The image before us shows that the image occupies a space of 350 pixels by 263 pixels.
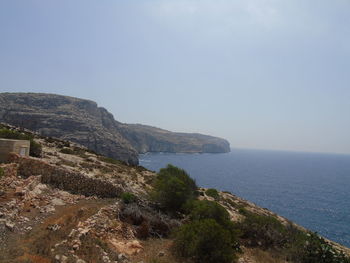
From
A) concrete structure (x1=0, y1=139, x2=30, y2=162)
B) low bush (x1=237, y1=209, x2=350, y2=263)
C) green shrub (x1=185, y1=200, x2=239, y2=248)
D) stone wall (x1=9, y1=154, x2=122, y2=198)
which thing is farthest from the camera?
concrete structure (x1=0, y1=139, x2=30, y2=162)

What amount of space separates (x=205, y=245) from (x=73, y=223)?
19.9 feet

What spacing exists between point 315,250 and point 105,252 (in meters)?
11.8

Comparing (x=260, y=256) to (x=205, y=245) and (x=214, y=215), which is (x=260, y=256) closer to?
(x=214, y=215)

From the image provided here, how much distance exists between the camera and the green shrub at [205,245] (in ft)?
35.2

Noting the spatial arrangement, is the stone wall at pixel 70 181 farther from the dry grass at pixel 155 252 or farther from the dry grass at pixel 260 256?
the dry grass at pixel 260 256

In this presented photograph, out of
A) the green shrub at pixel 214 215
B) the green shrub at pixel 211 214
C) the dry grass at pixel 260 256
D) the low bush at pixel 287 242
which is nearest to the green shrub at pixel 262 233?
the low bush at pixel 287 242

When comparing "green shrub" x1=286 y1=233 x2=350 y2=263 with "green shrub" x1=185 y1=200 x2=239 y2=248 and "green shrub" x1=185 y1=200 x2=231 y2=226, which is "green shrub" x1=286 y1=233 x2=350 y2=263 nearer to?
"green shrub" x1=185 y1=200 x2=239 y2=248

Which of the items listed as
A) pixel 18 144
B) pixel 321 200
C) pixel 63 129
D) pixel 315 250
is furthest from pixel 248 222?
pixel 63 129

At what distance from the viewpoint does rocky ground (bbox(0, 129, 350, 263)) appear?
899cm

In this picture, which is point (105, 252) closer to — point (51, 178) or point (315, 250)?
point (51, 178)

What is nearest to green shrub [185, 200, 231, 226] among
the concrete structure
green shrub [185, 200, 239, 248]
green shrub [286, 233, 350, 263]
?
green shrub [185, 200, 239, 248]

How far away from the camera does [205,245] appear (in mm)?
10945

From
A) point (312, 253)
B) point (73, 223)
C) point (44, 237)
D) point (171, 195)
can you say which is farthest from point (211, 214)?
point (44, 237)

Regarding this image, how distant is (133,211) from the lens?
13883 millimetres
